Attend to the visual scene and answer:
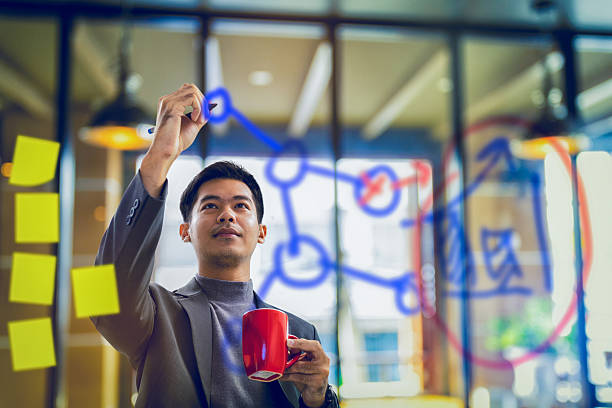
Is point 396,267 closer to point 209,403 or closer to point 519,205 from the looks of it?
point 519,205

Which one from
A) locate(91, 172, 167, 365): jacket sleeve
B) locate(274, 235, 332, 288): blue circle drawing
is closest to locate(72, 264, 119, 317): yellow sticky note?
locate(91, 172, 167, 365): jacket sleeve

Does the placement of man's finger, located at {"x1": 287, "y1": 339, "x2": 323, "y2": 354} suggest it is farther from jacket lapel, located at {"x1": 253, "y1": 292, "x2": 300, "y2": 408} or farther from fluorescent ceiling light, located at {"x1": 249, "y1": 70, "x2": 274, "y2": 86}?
fluorescent ceiling light, located at {"x1": 249, "y1": 70, "x2": 274, "y2": 86}

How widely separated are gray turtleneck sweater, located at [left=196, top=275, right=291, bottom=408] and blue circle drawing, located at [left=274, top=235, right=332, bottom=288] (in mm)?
1607

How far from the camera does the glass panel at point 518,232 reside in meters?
3.09

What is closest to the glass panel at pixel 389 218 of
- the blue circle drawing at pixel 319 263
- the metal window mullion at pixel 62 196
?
the blue circle drawing at pixel 319 263

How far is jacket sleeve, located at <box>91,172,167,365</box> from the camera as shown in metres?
0.68

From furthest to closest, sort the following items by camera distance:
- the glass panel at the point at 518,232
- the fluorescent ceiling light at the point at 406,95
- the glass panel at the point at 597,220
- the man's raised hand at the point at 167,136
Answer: the fluorescent ceiling light at the point at 406,95 → the glass panel at the point at 518,232 → the glass panel at the point at 597,220 → the man's raised hand at the point at 167,136

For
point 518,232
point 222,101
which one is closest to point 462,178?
point 518,232

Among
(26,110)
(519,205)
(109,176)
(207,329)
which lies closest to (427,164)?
(519,205)

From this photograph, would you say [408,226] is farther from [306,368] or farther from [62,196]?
[306,368]

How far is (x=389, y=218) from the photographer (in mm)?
3287

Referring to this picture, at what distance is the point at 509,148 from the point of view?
12.0 feet

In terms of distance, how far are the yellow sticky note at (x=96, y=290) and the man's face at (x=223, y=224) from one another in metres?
0.12

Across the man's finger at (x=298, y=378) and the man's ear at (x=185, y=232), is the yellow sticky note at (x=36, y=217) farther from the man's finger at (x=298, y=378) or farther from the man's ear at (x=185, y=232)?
the man's finger at (x=298, y=378)
